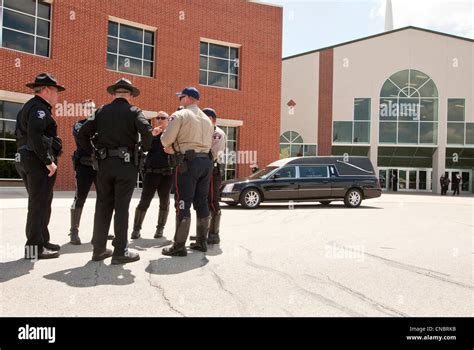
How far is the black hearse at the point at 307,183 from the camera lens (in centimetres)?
1244

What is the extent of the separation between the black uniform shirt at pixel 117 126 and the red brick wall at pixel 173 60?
13.0 m

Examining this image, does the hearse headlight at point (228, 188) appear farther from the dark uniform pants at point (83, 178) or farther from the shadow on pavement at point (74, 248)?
the shadow on pavement at point (74, 248)

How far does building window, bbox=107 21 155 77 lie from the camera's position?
18.1 metres

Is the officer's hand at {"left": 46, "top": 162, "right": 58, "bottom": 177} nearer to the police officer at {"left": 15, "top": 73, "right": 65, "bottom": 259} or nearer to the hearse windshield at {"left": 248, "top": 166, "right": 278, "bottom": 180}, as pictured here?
the police officer at {"left": 15, "top": 73, "right": 65, "bottom": 259}

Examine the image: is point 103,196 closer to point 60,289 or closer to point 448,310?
point 60,289

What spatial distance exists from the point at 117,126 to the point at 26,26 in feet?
46.7

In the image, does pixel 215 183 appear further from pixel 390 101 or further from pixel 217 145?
pixel 390 101

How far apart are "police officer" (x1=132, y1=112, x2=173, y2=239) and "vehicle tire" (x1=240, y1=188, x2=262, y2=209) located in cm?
591

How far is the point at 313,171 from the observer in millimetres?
13414

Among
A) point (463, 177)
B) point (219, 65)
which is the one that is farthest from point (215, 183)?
point (463, 177)

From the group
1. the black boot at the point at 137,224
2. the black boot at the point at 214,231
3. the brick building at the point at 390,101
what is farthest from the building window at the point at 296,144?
the black boot at the point at 214,231

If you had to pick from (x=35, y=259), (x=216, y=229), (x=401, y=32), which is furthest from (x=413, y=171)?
(x=35, y=259)

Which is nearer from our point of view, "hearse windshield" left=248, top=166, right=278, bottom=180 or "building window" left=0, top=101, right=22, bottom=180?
"hearse windshield" left=248, top=166, right=278, bottom=180

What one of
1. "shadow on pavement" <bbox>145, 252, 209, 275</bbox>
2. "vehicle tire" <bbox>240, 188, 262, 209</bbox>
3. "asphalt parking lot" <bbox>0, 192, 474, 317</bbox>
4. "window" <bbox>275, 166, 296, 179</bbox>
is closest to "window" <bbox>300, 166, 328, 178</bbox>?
"window" <bbox>275, 166, 296, 179</bbox>
